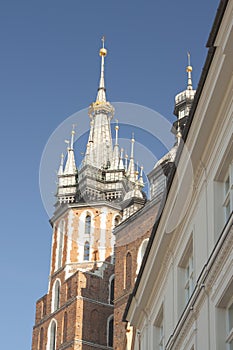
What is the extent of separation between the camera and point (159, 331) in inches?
941

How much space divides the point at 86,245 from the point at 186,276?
47.5 metres

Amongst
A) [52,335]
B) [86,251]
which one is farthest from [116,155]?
[52,335]

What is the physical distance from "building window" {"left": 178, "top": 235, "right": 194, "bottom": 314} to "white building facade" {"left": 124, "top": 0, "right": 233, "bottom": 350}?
2 centimetres

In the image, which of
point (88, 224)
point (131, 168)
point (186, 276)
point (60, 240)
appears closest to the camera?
point (186, 276)

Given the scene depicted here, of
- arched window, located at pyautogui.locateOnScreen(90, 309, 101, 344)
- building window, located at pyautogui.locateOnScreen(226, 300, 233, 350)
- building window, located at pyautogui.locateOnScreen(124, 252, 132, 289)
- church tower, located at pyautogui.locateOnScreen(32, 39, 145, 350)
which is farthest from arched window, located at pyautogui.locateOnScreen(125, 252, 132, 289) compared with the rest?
building window, located at pyautogui.locateOnScreen(226, 300, 233, 350)

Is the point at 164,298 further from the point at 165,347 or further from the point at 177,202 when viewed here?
the point at 177,202

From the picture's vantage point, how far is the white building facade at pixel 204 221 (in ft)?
52.1

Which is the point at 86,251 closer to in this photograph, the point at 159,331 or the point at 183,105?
the point at 183,105

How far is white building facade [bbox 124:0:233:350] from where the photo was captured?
15867 millimetres

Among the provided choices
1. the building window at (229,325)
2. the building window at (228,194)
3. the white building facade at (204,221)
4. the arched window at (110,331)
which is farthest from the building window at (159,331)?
the arched window at (110,331)

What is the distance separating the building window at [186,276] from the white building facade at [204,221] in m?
0.02

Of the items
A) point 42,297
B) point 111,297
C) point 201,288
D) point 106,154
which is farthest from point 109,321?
point 201,288

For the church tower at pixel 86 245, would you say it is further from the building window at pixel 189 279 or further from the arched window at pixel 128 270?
the building window at pixel 189 279

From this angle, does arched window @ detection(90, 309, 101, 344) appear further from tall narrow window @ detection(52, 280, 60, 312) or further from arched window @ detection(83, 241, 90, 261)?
arched window @ detection(83, 241, 90, 261)
